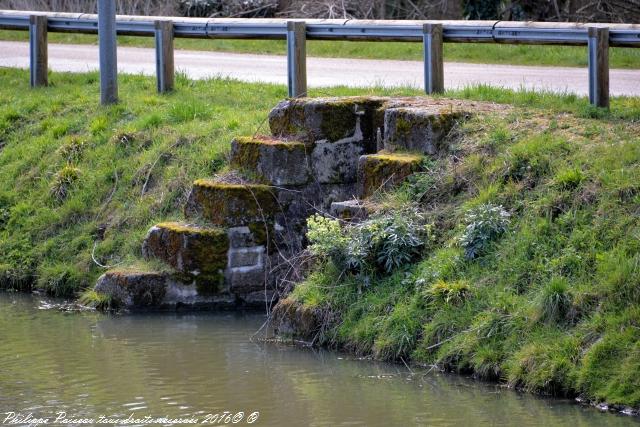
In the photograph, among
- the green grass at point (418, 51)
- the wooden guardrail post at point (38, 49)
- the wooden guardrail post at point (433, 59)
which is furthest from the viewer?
the green grass at point (418, 51)

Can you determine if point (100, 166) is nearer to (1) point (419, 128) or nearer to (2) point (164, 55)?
(2) point (164, 55)

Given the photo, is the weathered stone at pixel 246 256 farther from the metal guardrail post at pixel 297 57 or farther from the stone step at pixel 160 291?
the metal guardrail post at pixel 297 57

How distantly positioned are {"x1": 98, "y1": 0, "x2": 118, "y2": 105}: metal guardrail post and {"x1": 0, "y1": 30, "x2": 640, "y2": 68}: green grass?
17.4ft

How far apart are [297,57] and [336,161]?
213 cm

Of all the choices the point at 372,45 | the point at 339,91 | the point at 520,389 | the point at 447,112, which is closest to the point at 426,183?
the point at 447,112

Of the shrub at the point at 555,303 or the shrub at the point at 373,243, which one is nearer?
the shrub at the point at 555,303

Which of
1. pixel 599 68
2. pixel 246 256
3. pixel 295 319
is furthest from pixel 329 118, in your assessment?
pixel 599 68

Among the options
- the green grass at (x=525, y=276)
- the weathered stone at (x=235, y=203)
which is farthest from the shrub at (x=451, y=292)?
the weathered stone at (x=235, y=203)

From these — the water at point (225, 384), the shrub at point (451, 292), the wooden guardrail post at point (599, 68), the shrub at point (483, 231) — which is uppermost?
the wooden guardrail post at point (599, 68)

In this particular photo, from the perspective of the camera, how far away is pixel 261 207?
1110cm

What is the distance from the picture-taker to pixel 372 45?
19344 millimetres

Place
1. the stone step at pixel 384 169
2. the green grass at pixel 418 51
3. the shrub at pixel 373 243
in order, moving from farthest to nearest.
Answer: the green grass at pixel 418 51 < the stone step at pixel 384 169 < the shrub at pixel 373 243

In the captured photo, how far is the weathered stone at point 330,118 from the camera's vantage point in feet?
36.6

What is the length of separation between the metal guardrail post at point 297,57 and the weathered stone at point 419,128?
94.5 inches
